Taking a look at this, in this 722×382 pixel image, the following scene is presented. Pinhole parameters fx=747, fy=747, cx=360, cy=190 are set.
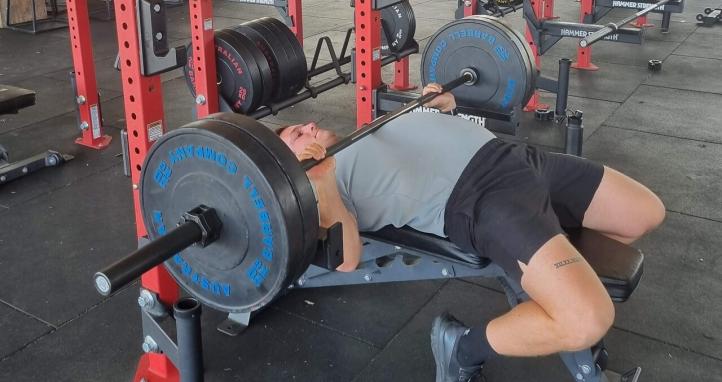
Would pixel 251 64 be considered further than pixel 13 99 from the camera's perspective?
Yes

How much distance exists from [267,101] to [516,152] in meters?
1.61

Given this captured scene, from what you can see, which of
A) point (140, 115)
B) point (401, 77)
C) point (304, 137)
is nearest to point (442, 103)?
point (304, 137)

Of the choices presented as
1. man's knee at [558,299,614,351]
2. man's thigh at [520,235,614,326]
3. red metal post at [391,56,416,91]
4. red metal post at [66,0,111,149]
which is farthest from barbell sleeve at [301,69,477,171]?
red metal post at [66,0,111,149]

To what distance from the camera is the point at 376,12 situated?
Result: 2.87m

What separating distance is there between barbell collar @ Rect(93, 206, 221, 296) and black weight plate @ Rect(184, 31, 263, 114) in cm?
177

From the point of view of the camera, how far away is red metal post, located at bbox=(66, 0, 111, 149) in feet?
10.9

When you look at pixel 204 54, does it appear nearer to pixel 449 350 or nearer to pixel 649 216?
pixel 449 350

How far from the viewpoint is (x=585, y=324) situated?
154 cm

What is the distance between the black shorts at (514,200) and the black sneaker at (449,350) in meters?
0.19

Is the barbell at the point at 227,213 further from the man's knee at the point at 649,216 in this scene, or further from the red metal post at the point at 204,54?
the red metal post at the point at 204,54

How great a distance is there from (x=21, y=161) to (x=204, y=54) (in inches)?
37.8

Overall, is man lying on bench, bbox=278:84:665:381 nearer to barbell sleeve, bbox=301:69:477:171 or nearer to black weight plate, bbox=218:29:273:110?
barbell sleeve, bbox=301:69:477:171

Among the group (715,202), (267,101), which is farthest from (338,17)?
(715,202)

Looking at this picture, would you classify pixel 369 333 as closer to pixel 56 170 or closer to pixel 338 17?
pixel 56 170
